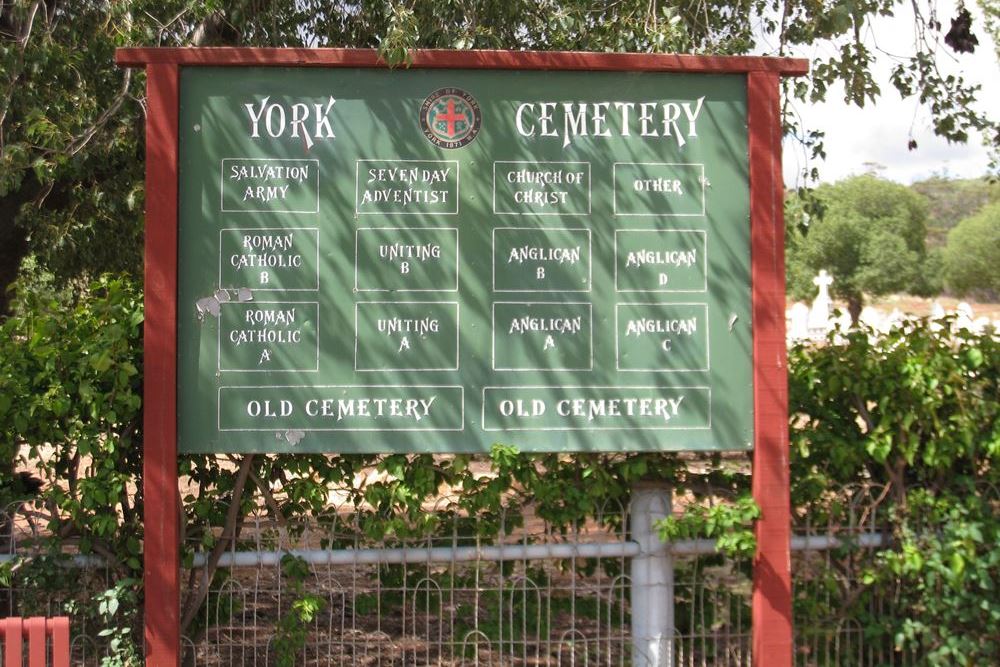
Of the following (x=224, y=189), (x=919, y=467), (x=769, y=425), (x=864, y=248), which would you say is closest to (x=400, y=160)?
(x=224, y=189)

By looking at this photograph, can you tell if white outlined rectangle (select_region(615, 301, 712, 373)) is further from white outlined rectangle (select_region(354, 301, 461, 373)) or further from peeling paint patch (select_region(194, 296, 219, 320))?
peeling paint patch (select_region(194, 296, 219, 320))

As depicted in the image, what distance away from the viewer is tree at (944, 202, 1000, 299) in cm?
4753

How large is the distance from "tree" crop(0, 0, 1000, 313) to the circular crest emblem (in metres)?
1.29

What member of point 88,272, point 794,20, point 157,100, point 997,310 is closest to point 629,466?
point 157,100

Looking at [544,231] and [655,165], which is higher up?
[655,165]

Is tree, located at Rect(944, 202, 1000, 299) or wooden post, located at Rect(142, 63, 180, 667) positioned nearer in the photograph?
wooden post, located at Rect(142, 63, 180, 667)

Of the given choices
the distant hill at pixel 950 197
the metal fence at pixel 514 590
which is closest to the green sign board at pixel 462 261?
the metal fence at pixel 514 590

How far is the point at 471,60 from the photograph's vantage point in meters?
4.82

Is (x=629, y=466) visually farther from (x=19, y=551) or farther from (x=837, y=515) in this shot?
(x=19, y=551)

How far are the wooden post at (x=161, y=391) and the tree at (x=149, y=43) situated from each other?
176 cm

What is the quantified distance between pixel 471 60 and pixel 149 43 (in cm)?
299

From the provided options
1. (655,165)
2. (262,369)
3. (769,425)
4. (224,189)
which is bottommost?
(769,425)

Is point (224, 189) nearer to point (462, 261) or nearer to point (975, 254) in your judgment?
point (462, 261)

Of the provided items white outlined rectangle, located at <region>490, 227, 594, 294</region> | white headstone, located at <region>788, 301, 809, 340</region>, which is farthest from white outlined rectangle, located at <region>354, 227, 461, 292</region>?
white headstone, located at <region>788, 301, 809, 340</region>
